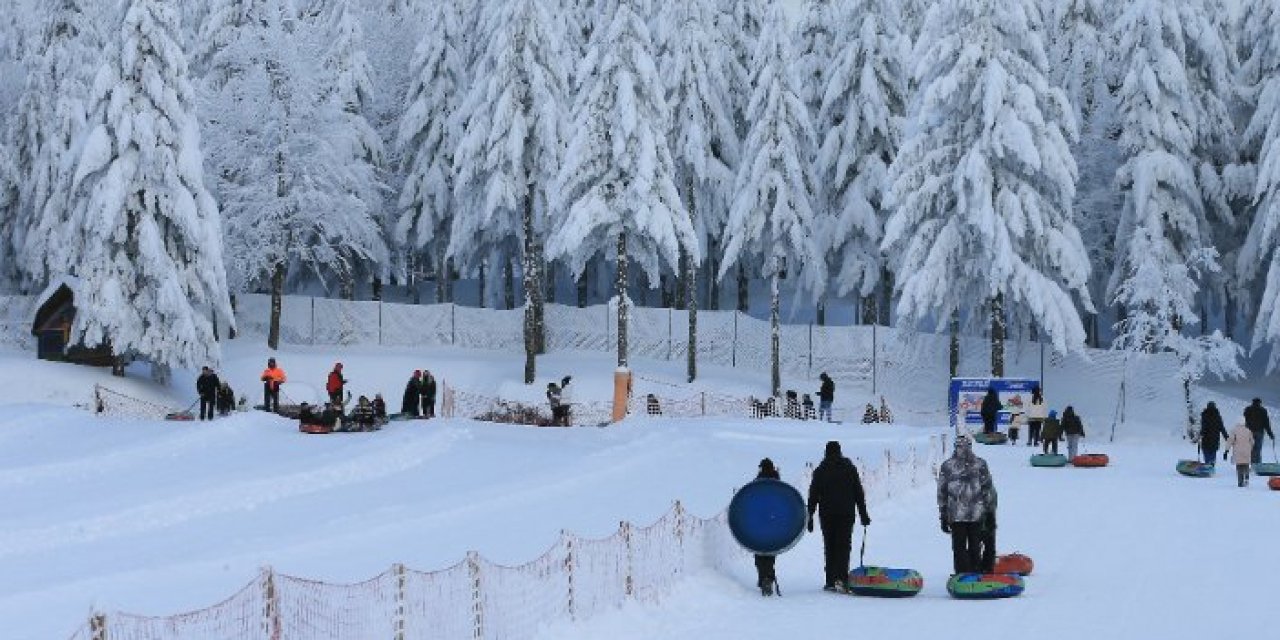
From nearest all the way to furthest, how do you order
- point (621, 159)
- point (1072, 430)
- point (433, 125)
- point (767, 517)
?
point (767, 517) < point (1072, 430) < point (621, 159) < point (433, 125)

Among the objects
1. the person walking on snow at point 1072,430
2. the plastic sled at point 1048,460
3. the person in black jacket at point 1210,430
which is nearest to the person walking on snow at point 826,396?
the person walking on snow at point 1072,430

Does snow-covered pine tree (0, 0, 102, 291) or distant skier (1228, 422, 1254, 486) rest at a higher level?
snow-covered pine tree (0, 0, 102, 291)

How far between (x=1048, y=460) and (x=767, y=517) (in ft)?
55.3

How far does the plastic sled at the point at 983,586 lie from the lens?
14.7 metres

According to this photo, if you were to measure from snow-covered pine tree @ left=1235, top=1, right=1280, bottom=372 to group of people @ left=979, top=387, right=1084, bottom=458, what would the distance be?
36.5 ft

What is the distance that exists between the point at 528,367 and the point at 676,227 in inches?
280

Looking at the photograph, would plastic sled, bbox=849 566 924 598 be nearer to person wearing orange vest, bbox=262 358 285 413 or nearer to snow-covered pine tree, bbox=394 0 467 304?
person wearing orange vest, bbox=262 358 285 413

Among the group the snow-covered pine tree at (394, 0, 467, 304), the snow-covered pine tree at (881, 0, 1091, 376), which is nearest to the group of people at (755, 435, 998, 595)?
the snow-covered pine tree at (881, 0, 1091, 376)

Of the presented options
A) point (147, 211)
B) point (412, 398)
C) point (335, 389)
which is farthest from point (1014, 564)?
point (147, 211)

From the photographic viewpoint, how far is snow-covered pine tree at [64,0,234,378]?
42750mm

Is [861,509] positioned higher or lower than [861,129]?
lower

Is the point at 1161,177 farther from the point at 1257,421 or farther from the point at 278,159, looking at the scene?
A: the point at 278,159

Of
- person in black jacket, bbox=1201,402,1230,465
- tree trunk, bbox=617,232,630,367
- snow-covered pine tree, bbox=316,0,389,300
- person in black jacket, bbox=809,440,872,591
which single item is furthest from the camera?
snow-covered pine tree, bbox=316,0,389,300

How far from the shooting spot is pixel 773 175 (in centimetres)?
5000
